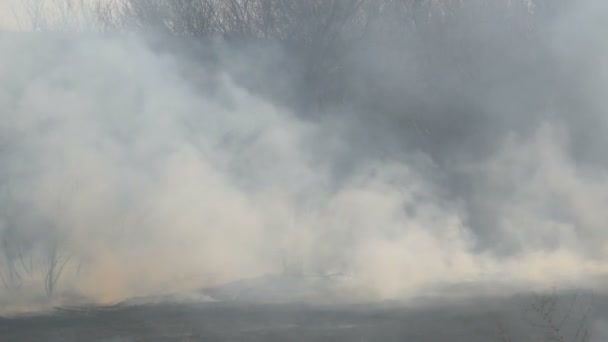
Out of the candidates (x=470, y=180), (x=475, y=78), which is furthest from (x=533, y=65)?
(x=470, y=180)

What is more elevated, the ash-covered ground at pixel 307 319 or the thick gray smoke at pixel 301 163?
the thick gray smoke at pixel 301 163

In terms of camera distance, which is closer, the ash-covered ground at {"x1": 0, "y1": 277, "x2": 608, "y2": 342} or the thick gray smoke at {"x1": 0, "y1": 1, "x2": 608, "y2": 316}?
the ash-covered ground at {"x1": 0, "y1": 277, "x2": 608, "y2": 342}

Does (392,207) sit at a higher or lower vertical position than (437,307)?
higher

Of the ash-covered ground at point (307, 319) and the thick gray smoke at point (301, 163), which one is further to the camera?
the thick gray smoke at point (301, 163)

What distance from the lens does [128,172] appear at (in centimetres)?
1054

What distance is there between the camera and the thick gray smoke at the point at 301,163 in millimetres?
10328

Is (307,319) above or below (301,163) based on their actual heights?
below

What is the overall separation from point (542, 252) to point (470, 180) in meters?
2.68

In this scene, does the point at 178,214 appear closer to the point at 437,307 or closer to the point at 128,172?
the point at 128,172

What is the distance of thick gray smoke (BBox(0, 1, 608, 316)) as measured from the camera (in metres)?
10.3

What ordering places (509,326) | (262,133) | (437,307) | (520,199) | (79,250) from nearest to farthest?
(509,326) < (437,307) < (79,250) < (262,133) < (520,199)

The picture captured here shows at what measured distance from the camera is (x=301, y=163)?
12.7 meters

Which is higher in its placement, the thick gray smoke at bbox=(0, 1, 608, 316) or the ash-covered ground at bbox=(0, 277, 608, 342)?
the thick gray smoke at bbox=(0, 1, 608, 316)

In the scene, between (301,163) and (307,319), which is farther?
(301,163)
